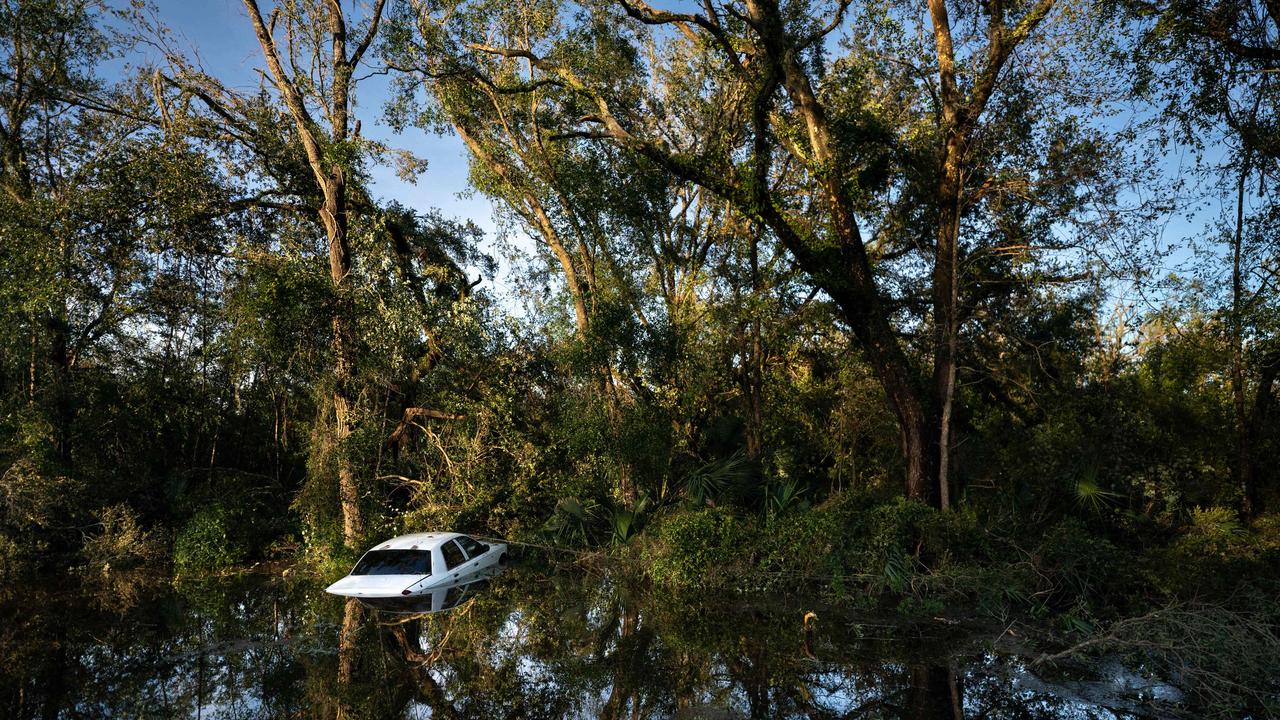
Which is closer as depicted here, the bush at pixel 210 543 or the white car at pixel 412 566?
the white car at pixel 412 566

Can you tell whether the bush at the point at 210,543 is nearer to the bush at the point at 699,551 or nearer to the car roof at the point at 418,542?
the car roof at the point at 418,542

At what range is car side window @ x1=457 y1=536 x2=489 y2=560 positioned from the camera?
570 inches

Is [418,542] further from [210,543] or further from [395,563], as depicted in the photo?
[210,543]

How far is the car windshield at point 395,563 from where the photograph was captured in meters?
12.9

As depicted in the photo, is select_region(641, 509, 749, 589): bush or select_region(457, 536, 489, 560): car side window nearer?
select_region(641, 509, 749, 589): bush

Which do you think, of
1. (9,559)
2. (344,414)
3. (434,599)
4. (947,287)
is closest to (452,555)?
(434,599)

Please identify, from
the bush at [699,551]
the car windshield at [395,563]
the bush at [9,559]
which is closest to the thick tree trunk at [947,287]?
the bush at [699,551]

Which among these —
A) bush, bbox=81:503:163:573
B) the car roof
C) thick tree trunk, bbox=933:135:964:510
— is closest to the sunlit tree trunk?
the car roof

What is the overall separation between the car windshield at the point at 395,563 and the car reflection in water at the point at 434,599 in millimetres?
414

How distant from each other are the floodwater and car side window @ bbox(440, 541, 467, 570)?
0.86m

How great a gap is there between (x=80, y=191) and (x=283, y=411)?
682 centimetres

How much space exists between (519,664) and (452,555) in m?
5.57

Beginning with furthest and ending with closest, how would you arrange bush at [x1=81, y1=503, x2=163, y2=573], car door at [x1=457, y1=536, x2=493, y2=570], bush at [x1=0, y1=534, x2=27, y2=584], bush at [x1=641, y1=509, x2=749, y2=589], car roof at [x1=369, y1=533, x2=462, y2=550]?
bush at [x1=81, y1=503, x2=163, y2=573]
bush at [x1=0, y1=534, x2=27, y2=584]
car door at [x1=457, y1=536, x2=493, y2=570]
bush at [x1=641, y1=509, x2=749, y2=589]
car roof at [x1=369, y1=533, x2=462, y2=550]

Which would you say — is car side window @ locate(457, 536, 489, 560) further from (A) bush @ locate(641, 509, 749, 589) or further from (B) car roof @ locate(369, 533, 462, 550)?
(A) bush @ locate(641, 509, 749, 589)
